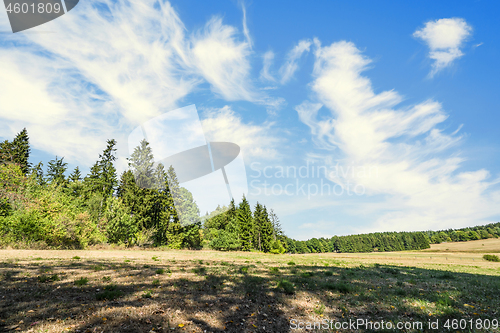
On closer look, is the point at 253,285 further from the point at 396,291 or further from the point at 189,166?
the point at 189,166

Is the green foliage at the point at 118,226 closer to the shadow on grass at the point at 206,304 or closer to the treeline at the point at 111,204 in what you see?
the treeline at the point at 111,204

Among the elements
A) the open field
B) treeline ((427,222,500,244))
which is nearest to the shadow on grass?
the open field

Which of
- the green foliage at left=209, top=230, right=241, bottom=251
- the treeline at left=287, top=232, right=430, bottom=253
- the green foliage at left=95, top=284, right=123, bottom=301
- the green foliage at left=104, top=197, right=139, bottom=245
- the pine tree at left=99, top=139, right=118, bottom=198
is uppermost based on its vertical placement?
the pine tree at left=99, top=139, right=118, bottom=198

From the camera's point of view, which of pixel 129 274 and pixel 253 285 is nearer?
pixel 253 285

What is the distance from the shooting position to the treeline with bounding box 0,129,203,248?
2638 cm

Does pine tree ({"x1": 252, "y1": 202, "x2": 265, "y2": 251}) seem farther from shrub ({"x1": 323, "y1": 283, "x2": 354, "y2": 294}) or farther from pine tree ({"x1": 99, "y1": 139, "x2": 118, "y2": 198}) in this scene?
shrub ({"x1": 323, "y1": 283, "x2": 354, "y2": 294})

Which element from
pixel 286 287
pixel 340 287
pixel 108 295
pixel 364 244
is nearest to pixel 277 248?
pixel 340 287

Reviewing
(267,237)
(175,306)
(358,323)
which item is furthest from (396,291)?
(267,237)

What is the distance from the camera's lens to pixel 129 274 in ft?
29.6

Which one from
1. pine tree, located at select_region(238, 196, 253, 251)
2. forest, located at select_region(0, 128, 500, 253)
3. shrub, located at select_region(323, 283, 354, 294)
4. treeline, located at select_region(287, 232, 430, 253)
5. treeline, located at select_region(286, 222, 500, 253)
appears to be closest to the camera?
shrub, located at select_region(323, 283, 354, 294)

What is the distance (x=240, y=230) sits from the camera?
206 feet

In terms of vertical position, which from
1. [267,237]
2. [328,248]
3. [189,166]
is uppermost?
[189,166]

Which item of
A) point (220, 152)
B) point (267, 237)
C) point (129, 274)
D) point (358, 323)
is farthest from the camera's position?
point (267, 237)

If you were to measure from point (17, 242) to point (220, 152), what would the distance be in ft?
71.3
